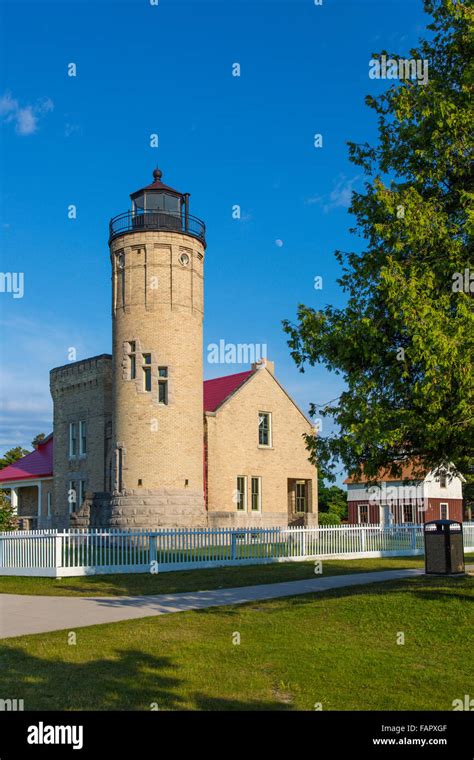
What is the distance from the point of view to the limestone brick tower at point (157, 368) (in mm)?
29484

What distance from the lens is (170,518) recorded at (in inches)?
1152

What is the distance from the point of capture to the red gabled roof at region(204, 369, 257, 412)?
36334 mm

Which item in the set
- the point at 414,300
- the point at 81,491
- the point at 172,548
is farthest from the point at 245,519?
the point at 414,300

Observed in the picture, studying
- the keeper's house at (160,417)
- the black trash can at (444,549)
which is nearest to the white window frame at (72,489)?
the keeper's house at (160,417)

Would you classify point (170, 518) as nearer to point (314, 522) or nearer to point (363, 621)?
point (314, 522)

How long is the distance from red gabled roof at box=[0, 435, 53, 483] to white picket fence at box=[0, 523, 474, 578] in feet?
62.2

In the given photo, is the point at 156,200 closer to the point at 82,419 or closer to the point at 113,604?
the point at 82,419

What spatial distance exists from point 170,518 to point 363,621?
61.4 feet

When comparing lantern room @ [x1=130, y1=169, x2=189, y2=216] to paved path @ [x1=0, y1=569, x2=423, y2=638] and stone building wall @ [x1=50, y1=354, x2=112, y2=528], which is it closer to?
stone building wall @ [x1=50, y1=354, x2=112, y2=528]

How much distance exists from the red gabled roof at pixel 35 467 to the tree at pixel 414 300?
2998 cm

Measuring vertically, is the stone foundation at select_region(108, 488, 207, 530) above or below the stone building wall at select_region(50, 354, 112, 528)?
below

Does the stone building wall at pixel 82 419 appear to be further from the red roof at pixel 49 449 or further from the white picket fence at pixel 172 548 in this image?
the white picket fence at pixel 172 548

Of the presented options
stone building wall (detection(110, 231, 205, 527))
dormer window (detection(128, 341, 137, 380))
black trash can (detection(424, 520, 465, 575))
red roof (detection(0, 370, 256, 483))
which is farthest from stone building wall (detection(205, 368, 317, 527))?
black trash can (detection(424, 520, 465, 575))
